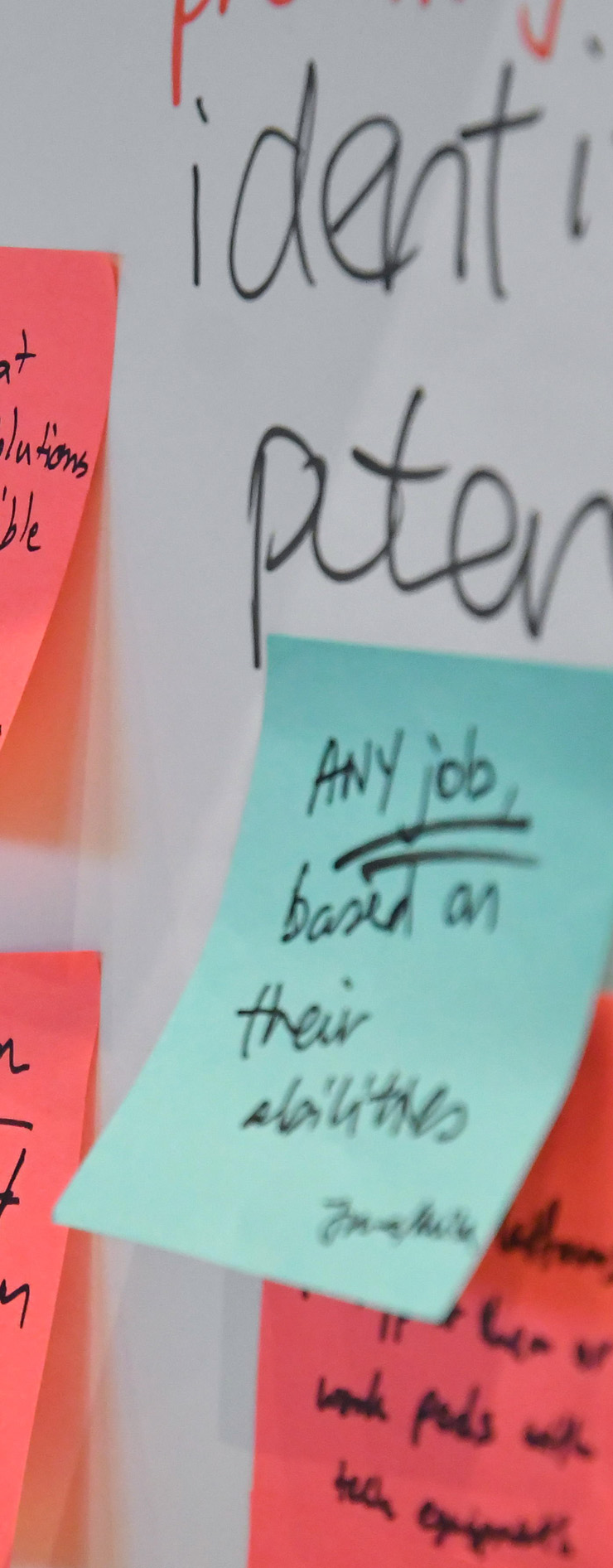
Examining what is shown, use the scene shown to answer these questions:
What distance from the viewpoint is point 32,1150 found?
50cm

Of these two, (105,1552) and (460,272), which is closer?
(460,272)

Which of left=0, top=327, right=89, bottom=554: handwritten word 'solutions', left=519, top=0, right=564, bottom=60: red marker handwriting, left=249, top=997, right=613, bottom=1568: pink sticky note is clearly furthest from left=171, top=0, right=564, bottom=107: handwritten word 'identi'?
left=249, top=997, right=613, bottom=1568: pink sticky note

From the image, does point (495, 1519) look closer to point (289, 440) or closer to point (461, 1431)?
point (461, 1431)

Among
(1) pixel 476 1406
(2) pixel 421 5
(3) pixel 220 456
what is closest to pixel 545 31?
(2) pixel 421 5

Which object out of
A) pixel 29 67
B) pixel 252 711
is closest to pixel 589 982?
Answer: pixel 252 711

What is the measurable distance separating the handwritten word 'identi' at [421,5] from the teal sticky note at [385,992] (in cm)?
17

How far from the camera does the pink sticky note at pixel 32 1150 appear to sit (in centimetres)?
49

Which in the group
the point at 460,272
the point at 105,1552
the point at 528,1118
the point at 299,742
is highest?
the point at 460,272

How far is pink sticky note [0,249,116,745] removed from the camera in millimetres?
467

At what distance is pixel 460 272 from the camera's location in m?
0.39

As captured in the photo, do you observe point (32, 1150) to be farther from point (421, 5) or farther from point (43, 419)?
point (421, 5)

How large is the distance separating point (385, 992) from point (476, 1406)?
134 mm

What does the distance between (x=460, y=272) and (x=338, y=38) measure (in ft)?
0.28
